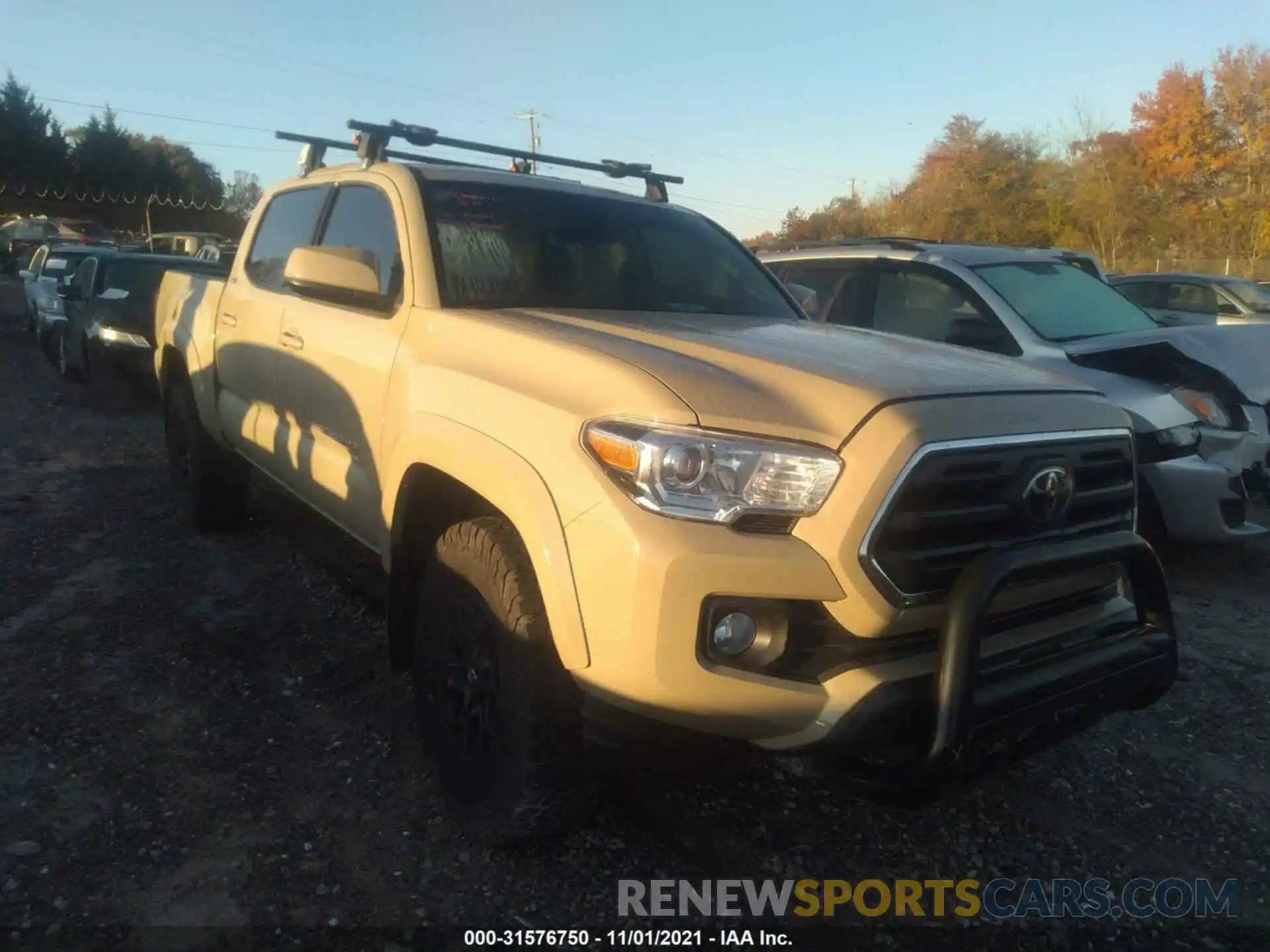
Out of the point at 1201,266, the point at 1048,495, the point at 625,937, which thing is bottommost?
the point at 625,937

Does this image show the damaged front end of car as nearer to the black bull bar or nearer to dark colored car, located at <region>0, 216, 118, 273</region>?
the black bull bar

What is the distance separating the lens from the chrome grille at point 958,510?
87.1 inches

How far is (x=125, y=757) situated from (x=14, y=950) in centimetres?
92

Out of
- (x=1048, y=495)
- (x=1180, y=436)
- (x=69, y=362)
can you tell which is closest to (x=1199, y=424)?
(x=1180, y=436)

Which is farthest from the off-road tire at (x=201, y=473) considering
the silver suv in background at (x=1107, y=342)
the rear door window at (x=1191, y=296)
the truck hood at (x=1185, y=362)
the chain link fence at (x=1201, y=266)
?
the chain link fence at (x=1201, y=266)

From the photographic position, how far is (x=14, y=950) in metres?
2.34

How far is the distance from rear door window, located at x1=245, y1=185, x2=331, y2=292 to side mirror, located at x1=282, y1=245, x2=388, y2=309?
1.00m

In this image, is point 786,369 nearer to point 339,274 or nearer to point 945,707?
point 945,707

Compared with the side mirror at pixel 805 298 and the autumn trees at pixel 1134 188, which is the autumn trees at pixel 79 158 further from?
the side mirror at pixel 805 298

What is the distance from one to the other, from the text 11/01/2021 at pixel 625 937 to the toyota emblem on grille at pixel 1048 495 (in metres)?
1.23

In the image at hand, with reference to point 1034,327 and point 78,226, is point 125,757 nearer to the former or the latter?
point 1034,327

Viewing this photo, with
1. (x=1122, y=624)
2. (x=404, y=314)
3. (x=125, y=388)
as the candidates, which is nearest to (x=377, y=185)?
(x=404, y=314)

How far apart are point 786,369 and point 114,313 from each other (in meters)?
9.33

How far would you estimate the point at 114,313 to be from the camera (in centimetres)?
994
